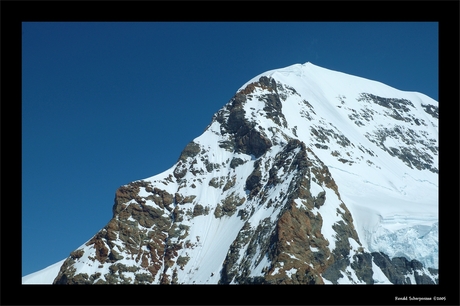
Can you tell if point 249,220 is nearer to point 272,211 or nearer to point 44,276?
point 272,211

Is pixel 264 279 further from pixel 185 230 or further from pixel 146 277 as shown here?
pixel 185 230

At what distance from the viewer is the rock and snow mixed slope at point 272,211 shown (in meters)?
109

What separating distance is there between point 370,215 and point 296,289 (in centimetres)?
10222

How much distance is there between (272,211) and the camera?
11919 centimetres

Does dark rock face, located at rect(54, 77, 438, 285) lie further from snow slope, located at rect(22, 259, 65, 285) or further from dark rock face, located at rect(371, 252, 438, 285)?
snow slope, located at rect(22, 259, 65, 285)

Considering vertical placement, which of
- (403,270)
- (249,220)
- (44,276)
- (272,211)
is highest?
(272,211)

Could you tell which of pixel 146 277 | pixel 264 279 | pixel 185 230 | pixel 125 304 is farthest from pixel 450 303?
pixel 185 230

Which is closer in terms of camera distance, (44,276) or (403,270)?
(403,270)

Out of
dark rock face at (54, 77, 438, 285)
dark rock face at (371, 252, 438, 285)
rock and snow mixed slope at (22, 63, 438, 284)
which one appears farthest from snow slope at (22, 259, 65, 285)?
dark rock face at (371, 252, 438, 285)

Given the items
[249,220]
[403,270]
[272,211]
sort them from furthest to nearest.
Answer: [249,220] → [272,211] → [403,270]

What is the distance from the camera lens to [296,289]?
78.6 feet

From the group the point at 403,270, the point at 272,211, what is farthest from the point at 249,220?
the point at 403,270

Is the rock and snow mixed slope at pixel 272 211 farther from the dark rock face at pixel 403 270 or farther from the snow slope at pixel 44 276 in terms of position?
the snow slope at pixel 44 276

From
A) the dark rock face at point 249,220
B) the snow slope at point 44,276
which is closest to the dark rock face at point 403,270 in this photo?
the dark rock face at point 249,220
